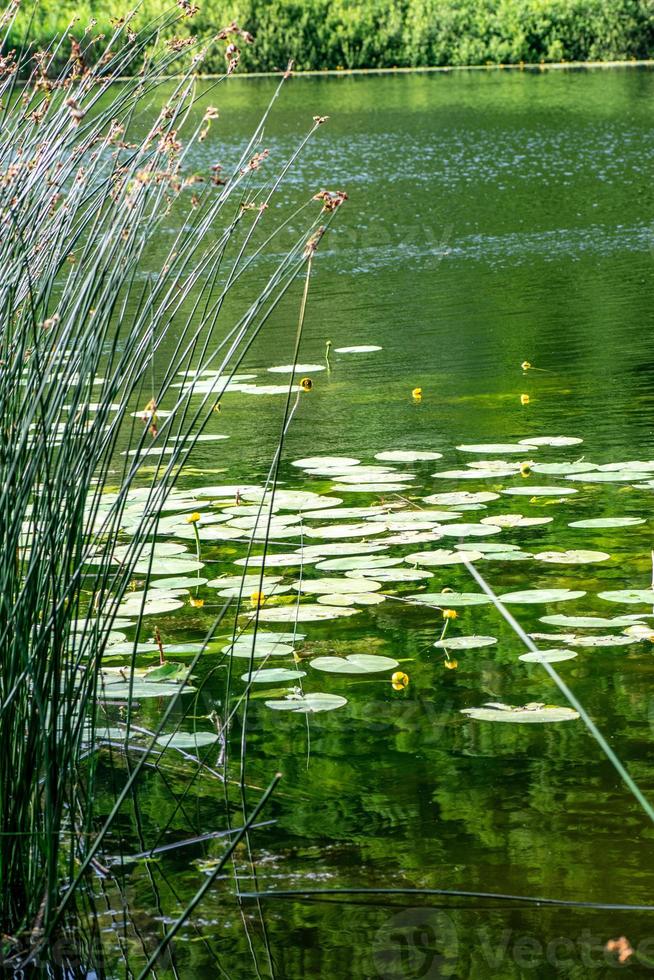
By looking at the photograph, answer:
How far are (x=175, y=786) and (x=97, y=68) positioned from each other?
1004mm

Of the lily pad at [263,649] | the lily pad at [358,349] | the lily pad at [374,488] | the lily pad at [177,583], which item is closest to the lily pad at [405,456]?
the lily pad at [374,488]

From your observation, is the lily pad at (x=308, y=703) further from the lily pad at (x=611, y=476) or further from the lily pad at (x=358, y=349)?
the lily pad at (x=358, y=349)

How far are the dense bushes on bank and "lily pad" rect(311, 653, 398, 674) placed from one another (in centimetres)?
2166

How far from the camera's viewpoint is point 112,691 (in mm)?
2432

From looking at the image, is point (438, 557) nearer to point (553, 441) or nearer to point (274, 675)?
point (274, 675)

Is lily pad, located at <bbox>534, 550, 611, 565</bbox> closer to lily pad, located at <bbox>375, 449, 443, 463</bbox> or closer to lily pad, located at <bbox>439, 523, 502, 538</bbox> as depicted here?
lily pad, located at <bbox>439, 523, 502, 538</bbox>

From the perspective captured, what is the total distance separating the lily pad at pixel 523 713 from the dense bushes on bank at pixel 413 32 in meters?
21.9

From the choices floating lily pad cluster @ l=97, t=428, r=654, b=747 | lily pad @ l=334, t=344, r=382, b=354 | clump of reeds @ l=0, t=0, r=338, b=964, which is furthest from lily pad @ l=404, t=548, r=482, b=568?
lily pad @ l=334, t=344, r=382, b=354

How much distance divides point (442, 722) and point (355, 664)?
23 centimetres

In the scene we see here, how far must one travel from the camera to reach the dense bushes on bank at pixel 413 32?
2305cm

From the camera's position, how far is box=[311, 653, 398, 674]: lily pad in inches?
97.6

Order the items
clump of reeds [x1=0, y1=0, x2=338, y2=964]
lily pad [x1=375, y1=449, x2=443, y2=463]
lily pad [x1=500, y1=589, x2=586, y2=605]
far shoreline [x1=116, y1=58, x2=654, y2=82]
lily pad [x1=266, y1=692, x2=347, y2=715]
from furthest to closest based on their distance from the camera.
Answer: far shoreline [x1=116, y1=58, x2=654, y2=82]
lily pad [x1=375, y1=449, x2=443, y2=463]
lily pad [x1=500, y1=589, x2=586, y2=605]
lily pad [x1=266, y1=692, x2=347, y2=715]
clump of reeds [x1=0, y1=0, x2=338, y2=964]

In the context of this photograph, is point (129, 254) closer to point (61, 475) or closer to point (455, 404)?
Result: point (61, 475)

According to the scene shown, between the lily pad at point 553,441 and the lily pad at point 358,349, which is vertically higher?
the lily pad at point 553,441
